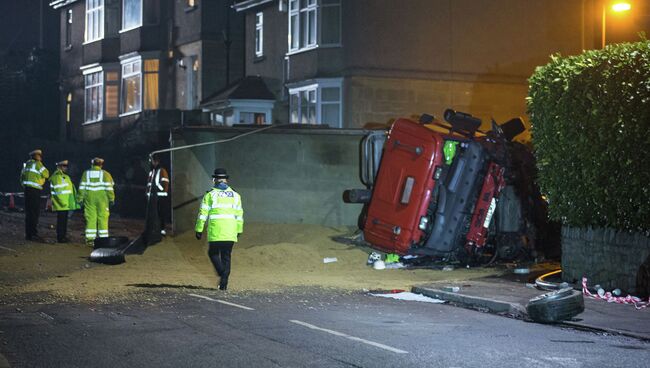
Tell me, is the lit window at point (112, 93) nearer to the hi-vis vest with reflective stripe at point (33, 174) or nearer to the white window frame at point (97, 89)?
the white window frame at point (97, 89)

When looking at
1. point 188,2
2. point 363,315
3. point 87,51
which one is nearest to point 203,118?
point 188,2

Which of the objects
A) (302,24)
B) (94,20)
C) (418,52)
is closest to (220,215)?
(418,52)

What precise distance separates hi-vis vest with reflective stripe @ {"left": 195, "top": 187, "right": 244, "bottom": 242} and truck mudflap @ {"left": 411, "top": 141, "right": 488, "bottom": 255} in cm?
441

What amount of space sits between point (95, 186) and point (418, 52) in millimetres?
14252

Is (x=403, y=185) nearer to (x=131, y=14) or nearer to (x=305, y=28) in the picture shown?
(x=305, y=28)

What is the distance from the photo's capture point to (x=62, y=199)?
22062 millimetres

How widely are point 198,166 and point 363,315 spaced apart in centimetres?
1105

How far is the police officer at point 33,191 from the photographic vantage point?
22297 mm

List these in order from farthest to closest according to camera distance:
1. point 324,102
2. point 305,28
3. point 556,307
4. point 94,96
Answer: point 94,96
point 305,28
point 324,102
point 556,307

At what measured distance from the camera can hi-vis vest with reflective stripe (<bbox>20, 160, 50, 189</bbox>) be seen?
2266cm

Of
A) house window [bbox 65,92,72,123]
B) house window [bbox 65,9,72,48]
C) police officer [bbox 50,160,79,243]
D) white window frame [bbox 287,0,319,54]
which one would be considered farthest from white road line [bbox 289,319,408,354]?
house window [bbox 65,9,72,48]

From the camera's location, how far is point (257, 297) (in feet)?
45.0

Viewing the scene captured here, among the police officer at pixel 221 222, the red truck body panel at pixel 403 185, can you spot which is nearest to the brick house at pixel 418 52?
the red truck body panel at pixel 403 185

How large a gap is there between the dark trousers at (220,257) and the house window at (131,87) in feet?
97.3
